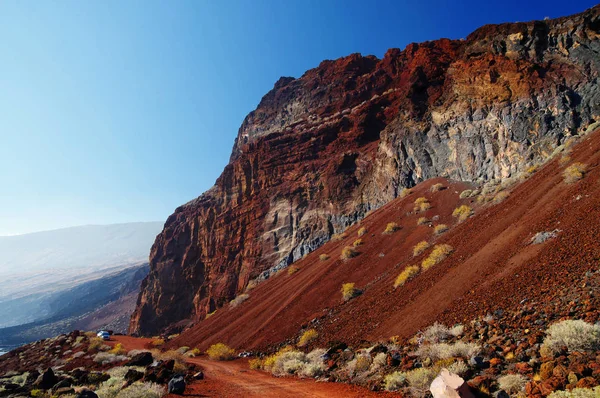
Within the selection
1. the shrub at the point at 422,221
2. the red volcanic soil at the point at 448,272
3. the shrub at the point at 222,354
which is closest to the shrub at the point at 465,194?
the red volcanic soil at the point at 448,272

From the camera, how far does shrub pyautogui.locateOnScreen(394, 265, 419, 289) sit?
15.5 metres

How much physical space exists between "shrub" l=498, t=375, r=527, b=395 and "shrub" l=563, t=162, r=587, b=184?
13.8 m

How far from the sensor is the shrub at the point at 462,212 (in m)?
20.4

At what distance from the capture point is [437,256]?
15.8 m

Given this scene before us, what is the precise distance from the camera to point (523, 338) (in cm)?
650

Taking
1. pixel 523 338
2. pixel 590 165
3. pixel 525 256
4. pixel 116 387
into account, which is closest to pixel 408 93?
pixel 590 165

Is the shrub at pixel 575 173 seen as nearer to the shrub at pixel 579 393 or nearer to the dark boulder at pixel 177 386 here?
the shrub at pixel 579 393

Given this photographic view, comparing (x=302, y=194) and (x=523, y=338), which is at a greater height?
(x=302, y=194)

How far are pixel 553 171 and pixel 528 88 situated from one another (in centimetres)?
1025

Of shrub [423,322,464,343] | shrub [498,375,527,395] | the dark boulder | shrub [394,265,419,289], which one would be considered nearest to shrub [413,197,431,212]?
shrub [394,265,419,289]

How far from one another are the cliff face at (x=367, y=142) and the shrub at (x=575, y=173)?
774cm

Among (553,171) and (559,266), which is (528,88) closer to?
(553,171)

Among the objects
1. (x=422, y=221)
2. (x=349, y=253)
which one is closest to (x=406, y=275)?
(x=349, y=253)

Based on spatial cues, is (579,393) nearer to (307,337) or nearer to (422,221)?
(307,337)
